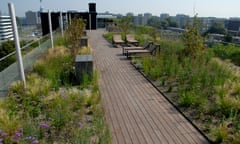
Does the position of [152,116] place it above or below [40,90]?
below

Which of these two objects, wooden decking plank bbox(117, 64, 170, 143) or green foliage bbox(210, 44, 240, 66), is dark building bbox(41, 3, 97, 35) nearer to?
green foliage bbox(210, 44, 240, 66)

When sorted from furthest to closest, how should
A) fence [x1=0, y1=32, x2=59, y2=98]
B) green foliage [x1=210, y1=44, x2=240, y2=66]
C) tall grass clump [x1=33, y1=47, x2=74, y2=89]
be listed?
green foliage [x1=210, y1=44, x2=240, y2=66] < tall grass clump [x1=33, y1=47, x2=74, y2=89] < fence [x1=0, y1=32, x2=59, y2=98]

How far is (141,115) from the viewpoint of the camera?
3.90 meters

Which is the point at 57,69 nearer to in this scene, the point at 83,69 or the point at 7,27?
the point at 83,69

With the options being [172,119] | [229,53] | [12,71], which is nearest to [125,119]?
[172,119]

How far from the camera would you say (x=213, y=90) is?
483 cm

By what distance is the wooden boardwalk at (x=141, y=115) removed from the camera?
3170 millimetres

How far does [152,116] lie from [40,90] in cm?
255

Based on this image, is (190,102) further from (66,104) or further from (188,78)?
(66,104)

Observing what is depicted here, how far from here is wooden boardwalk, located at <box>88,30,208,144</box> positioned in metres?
3.17

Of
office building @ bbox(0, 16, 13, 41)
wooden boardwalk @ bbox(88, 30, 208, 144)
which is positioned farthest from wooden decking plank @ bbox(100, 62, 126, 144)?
office building @ bbox(0, 16, 13, 41)

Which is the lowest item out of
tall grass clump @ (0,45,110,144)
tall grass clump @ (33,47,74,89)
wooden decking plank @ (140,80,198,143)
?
wooden decking plank @ (140,80,198,143)

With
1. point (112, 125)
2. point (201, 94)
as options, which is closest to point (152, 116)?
point (112, 125)

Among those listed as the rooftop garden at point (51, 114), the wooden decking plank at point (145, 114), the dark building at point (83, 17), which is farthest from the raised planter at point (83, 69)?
the dark building at point (83, 17)
